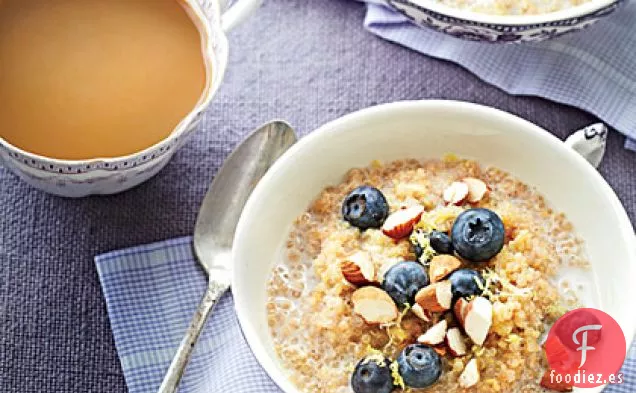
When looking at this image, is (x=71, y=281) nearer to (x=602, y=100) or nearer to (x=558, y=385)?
(x=558, y=385)

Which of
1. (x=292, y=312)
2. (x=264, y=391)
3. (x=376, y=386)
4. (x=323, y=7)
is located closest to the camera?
(x=376, y=386)

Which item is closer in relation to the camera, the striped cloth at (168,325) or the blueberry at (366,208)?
the blueberry at (366,208)

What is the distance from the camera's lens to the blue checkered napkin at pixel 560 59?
5.49 ft

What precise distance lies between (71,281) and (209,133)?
33 cm

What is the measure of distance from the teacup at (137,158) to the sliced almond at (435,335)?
1.46 feet

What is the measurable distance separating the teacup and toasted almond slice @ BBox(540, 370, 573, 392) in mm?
585

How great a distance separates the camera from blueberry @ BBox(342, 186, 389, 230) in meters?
1.32

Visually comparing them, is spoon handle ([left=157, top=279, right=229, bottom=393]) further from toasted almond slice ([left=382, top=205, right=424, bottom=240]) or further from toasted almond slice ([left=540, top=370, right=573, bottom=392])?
toasted almond slice ([left=540, top=370, right=573, bottom=392])

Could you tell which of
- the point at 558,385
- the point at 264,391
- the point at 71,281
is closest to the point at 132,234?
the point at 71,281

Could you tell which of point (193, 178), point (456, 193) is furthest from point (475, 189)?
point (193, 178)

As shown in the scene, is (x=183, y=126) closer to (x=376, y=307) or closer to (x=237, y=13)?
(x=237, y=13)

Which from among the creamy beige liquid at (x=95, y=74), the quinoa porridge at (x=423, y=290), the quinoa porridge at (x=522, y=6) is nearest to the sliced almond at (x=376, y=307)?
the quinoa porridge at (x=423, y=290)

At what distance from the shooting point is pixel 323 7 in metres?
1.77

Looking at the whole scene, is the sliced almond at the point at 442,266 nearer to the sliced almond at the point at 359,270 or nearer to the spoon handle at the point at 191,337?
the sliced almond at the point at 359,270
